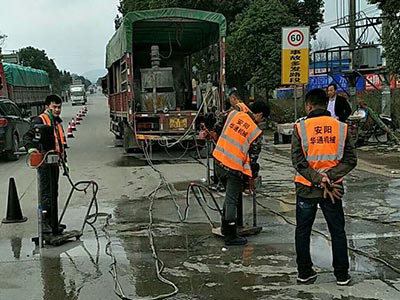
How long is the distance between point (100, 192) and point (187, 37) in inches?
322

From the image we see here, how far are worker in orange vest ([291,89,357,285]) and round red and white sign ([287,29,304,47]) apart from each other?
10901 mm

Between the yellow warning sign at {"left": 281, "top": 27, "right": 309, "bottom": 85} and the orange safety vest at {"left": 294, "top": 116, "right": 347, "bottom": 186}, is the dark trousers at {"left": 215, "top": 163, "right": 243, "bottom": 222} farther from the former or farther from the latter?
the yellow warning sign at {"left": 281, "top": 27, "right": 309, "bottom": 85}

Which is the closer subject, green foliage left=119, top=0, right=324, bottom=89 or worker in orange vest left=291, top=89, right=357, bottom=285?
worker in orange vest left=291, top=89, right=357, bottom=285

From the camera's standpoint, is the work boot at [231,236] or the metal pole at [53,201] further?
the metal pole at [53,201]

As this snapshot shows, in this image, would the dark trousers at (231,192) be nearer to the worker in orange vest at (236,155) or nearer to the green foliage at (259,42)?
the worker in orange vest at (236,155)

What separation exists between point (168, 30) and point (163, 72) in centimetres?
126

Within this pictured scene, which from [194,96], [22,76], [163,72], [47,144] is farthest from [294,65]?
[22,76]

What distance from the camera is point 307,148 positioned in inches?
220

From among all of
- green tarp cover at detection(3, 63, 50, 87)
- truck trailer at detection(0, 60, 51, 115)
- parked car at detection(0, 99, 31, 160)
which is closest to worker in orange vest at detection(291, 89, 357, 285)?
parked car at detection(0, 99, 31, 160)

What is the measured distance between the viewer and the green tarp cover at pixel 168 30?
1557 cm

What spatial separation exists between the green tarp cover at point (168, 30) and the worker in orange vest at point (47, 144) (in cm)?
817

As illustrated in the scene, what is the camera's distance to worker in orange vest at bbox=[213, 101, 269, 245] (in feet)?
22.6

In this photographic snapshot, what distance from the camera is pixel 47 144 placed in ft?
24.1

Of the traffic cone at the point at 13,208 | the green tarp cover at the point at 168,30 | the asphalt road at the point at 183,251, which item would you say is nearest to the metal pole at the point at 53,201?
the asphalt road at the point at 183,251
